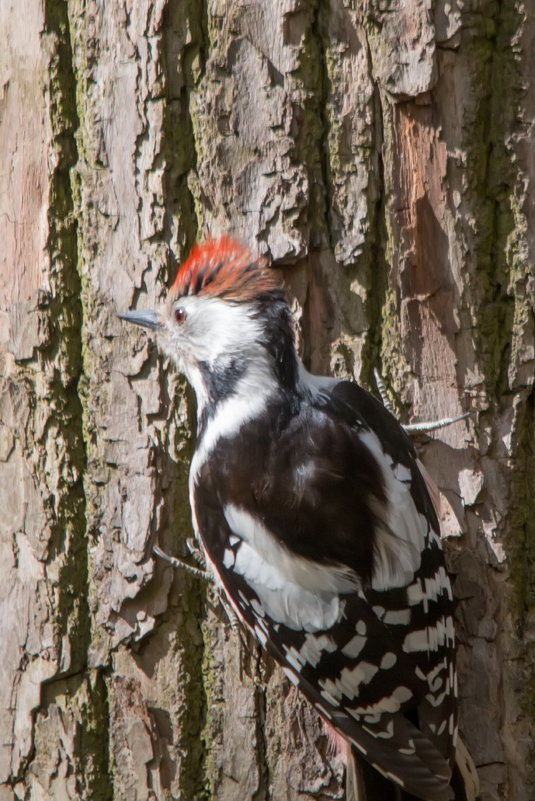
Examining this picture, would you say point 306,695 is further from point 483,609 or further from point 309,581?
point 483,609

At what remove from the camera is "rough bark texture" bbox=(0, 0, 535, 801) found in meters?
2.21

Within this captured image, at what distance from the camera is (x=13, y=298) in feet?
7.77

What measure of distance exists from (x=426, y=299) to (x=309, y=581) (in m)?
0.68

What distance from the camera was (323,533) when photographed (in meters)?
2.16

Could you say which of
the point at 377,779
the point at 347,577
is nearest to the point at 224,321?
the point at 347,577

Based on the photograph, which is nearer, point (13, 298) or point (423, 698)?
point (423, 698)

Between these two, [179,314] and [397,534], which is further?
[179,314]

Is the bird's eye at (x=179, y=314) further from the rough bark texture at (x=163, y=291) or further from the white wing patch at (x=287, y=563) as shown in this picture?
the white wing patch at (x=287, y=563)

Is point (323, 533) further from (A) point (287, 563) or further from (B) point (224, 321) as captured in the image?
(B) point (224, 321)

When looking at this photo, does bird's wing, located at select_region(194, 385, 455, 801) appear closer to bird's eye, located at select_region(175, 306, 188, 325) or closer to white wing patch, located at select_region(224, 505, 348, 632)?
white wing patch, located at select_region(224, 505, 348, 632)

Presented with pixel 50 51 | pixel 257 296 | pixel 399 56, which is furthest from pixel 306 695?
pixel 50 51

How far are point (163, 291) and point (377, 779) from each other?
4.03 ft

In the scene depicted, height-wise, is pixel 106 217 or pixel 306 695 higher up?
pixel 106 217

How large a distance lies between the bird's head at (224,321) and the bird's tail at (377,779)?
884mm
